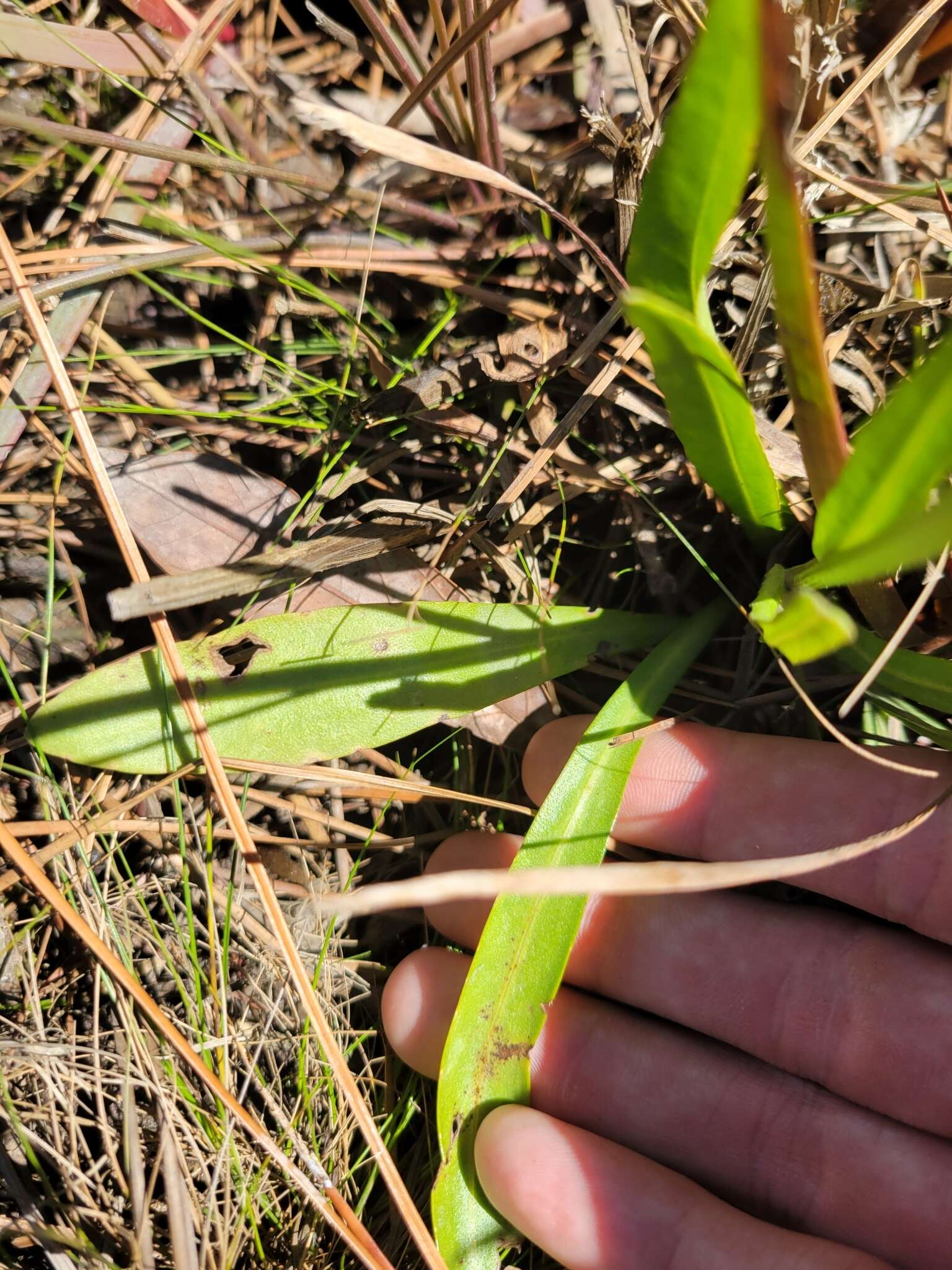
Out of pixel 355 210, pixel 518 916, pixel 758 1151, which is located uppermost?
pixel 355 210

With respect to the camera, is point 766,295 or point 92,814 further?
point 92,814

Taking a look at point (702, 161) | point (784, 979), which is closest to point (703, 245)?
point (702, 161)

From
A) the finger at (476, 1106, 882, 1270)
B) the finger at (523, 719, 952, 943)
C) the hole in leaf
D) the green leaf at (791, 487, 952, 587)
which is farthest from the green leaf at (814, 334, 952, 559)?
the finger at (476, 1106, 882, 1270)

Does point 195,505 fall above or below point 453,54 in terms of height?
below

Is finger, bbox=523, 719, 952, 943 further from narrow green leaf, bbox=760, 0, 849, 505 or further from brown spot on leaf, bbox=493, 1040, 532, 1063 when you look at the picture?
narrow green leaf, bbox=760, 0, 849, 505

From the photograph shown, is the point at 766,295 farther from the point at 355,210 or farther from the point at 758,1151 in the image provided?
the point at 758,1151

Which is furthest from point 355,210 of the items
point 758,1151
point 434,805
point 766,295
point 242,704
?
point 758,1151

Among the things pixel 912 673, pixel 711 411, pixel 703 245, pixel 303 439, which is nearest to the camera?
pixel 703 245

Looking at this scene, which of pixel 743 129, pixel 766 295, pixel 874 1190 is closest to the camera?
pixel 743 129

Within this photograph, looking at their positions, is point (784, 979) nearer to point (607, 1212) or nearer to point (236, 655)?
point (607, 1212)
